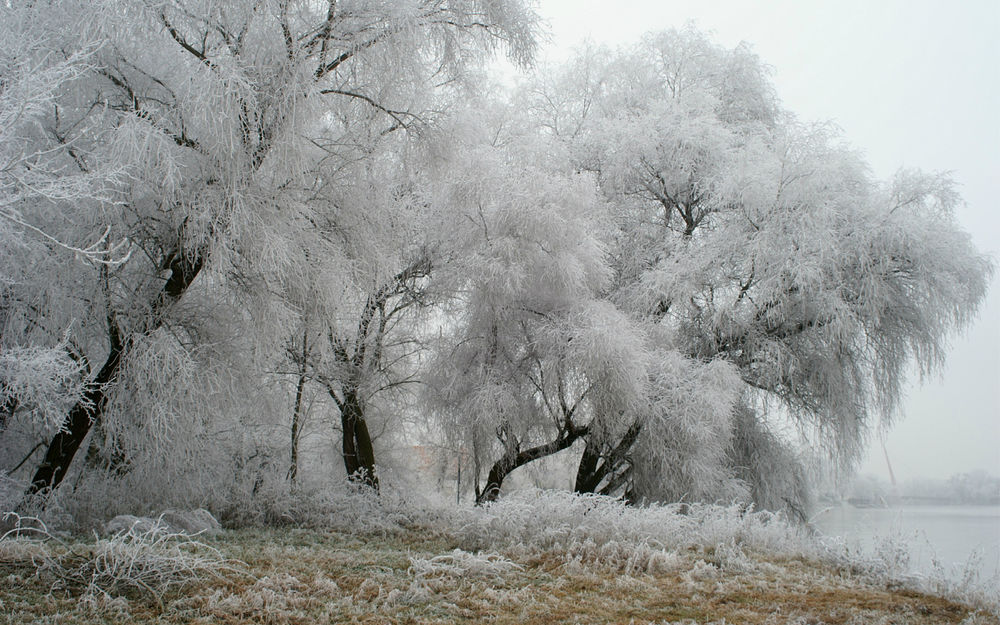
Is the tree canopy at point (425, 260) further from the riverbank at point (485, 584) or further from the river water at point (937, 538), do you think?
the river water at point (937, 538)

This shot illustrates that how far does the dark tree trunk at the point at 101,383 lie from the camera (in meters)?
5.10

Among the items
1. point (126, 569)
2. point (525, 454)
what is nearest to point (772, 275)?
point (525, 454)

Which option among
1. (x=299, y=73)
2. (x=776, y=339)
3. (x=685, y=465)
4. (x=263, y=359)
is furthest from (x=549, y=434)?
(x=299, y=73)

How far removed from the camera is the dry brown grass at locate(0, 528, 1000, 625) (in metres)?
2.73

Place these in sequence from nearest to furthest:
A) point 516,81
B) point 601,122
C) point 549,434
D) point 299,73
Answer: point 299,73 → point 549,434 → point 601,122 → point 516,81

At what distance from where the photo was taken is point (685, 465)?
725 centimetres

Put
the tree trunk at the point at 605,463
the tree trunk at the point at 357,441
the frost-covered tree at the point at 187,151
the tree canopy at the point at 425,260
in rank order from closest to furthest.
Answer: the frost-covered tree at the point at 187,151, the tree canopy at the point at 425,260, the tree trunk at the point at 605,463, the tree trunk at the point at 357,441

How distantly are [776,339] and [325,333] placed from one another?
5.17 metres

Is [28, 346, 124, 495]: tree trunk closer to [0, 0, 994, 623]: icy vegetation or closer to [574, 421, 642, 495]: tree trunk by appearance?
[0, 0, 994, 623]: icy vegetation

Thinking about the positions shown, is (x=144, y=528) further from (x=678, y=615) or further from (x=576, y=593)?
(x=678, y=615)

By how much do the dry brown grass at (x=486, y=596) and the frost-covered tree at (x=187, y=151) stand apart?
2.07 meters

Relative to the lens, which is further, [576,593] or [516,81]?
[516,81]

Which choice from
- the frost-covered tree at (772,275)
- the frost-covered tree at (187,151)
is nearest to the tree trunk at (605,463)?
the frost-covered tree at (772,275)

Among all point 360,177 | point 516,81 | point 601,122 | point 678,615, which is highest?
point 516,81
